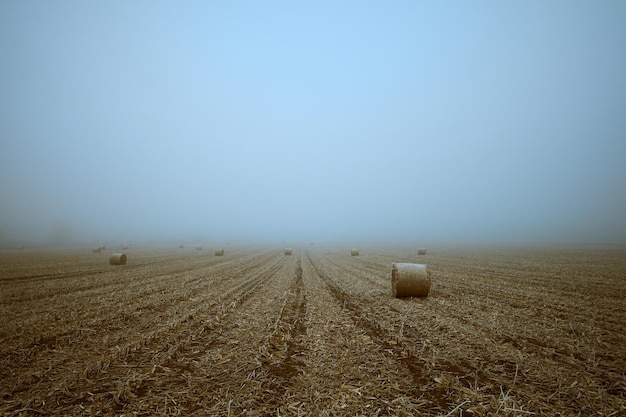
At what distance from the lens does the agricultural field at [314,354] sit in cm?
390

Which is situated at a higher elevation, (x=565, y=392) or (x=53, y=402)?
(x=53, y=402)

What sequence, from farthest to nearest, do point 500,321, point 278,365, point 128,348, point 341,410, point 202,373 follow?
1. point 500,321
2. point 128,348
3. point 278,365
4. point 202,373
5. point 341,410

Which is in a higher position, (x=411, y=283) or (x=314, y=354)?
(x=411, y=283)

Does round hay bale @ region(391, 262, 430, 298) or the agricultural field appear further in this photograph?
round hay bale @ region(391, 262, 430, 298)

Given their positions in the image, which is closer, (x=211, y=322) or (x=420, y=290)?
(x=211, y=322)

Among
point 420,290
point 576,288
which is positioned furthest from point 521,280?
point 420,290

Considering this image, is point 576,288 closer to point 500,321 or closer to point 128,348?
point 500,321

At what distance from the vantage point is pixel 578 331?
669 cm

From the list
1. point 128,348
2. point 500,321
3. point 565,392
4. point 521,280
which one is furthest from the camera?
point 521,280

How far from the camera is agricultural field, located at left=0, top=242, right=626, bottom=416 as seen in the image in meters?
3.90

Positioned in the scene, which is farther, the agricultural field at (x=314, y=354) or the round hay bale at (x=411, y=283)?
the round hay bale at (x=411, y=283)

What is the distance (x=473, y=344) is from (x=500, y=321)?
229 centimetres

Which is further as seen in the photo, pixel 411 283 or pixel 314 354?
pixel 411 283

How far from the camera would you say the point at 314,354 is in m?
5.61
